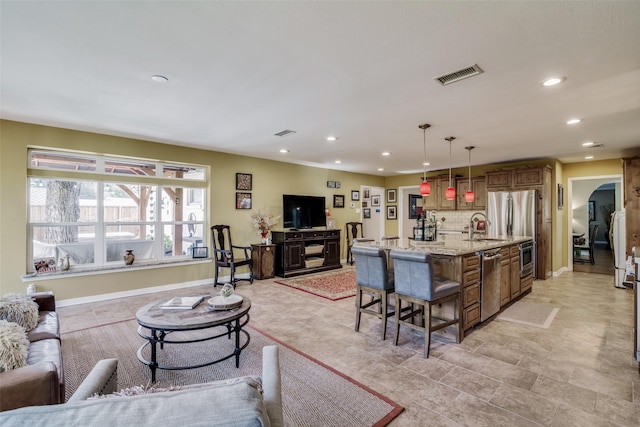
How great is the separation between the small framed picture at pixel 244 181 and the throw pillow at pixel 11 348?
179 inches

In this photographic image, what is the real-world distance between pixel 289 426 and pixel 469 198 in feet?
14.8

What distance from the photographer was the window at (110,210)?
4328 mm

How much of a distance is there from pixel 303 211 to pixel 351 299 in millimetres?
2889

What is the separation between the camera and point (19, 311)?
2.29 meters

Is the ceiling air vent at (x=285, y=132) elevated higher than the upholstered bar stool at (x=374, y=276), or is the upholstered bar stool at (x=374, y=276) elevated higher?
the ceiling air vent at (x=285, y=132)

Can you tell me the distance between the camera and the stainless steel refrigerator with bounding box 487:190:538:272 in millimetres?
5984

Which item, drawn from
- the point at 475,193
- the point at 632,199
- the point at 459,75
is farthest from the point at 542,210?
the point at 459,75

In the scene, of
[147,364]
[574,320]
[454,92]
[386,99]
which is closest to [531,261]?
[574,320]

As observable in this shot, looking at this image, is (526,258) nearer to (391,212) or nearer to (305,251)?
(305,251)

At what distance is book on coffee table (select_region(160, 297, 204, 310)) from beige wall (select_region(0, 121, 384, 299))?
8.77 ft

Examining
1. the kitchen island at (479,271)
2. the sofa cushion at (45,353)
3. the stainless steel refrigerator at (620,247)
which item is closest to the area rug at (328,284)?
the kitchen island at (479,271)

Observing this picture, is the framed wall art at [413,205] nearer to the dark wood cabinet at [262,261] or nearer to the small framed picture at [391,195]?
the small framed picture at [391,195]

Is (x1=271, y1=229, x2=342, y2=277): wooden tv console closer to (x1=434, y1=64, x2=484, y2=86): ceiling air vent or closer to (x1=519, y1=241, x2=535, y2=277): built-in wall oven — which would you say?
(x1=519, y1=241, x2=535, y2=277): built-in wall oven

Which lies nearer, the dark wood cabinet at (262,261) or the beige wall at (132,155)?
the beige wall at (132,155)
